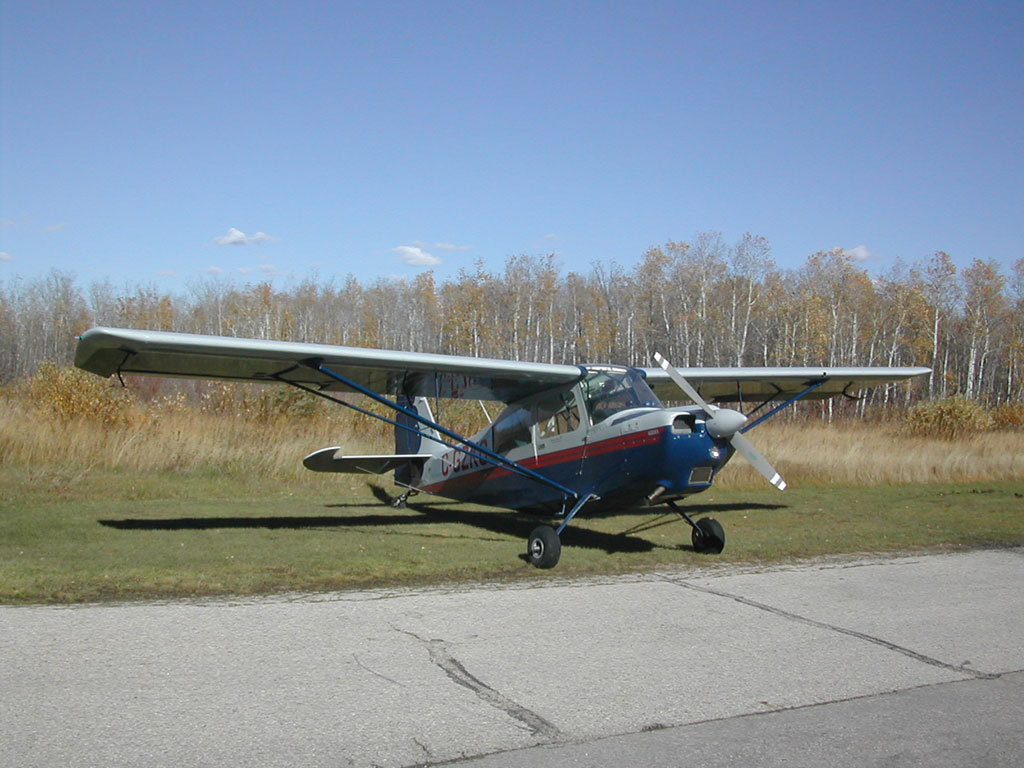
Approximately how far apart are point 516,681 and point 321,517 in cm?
797

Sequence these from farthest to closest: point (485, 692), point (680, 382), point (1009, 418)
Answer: point (1009, 418) → point (680, 382) → point (485, 692)

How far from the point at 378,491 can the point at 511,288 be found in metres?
54.9

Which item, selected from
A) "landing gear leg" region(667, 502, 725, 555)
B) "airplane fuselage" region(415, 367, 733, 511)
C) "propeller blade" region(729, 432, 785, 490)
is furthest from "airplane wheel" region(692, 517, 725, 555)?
"propeller blade" region(729, 432, 785, 490)

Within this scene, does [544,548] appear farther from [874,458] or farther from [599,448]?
[874,458]

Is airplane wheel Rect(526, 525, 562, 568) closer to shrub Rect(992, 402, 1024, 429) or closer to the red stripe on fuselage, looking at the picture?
the red stripe on fuselage

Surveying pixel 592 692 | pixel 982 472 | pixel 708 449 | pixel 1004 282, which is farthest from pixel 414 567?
pixel 1004 282

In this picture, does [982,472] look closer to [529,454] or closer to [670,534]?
[670,534]

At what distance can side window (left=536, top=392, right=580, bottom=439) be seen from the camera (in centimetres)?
1120

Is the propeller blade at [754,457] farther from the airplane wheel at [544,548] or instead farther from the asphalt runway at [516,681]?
the airplane wheel at [544,548]

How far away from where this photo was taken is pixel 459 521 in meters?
13.3

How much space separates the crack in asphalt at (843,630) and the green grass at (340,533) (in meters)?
1.25

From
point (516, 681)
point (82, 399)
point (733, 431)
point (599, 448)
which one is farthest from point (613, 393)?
point (82, 399)

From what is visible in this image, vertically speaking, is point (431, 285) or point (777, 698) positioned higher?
point (431, 285)

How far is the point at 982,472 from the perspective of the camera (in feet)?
68.2
